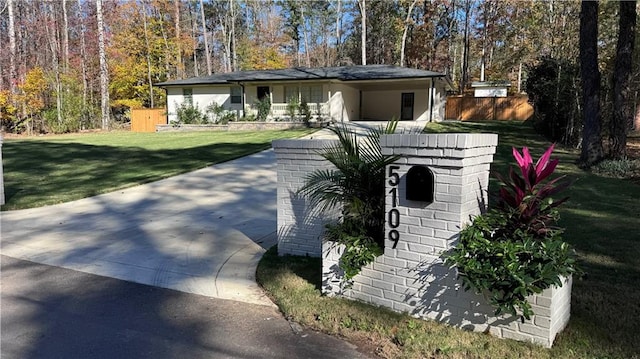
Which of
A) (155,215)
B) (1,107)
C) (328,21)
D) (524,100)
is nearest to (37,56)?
(1,107)

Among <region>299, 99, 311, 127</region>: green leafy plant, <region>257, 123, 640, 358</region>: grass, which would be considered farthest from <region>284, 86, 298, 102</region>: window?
<region>257, 123, 640, 358</region>: grass

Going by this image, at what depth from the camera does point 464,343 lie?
9.48ft

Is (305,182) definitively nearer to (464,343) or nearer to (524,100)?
(464,343)

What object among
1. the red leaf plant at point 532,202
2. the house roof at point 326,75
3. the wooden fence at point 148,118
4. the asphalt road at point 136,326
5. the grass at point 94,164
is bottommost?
the asphalt road at point 136,326

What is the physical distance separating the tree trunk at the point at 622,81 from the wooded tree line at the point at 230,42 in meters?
3.30

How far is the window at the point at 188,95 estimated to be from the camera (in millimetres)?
28688

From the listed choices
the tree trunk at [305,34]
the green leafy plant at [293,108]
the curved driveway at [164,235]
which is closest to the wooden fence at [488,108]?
the green leafy plant at [293,108]

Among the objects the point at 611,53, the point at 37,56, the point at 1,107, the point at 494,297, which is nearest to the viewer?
the point at 494,297

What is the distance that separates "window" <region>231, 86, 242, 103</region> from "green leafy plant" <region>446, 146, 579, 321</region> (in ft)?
84.0

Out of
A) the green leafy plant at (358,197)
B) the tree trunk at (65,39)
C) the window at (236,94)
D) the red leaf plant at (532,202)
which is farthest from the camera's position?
the tree trunk at (65,39)

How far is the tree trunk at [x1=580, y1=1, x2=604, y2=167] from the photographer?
440 inches

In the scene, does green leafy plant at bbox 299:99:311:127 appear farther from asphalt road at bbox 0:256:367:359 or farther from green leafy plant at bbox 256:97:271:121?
asphalt road at bbox 0:256:367:359

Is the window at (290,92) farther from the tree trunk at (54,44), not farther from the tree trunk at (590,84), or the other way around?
the tree trunk at (590,84)

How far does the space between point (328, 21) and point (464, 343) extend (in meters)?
48.7
